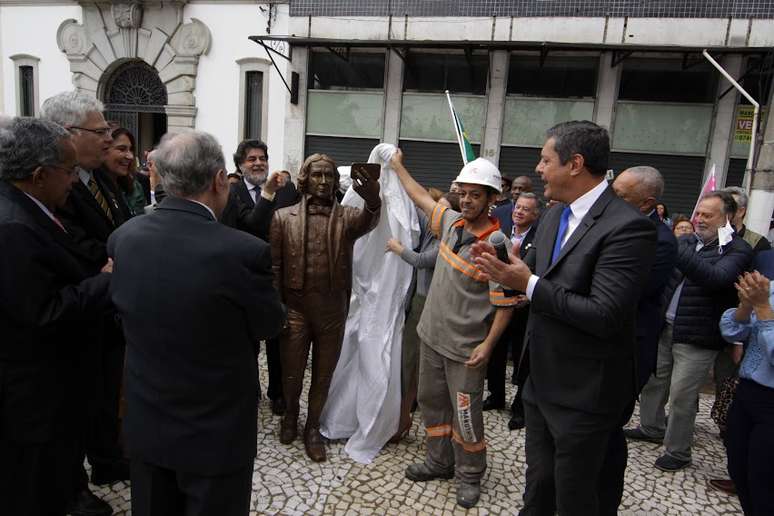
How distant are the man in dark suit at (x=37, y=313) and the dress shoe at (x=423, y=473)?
1.81 m

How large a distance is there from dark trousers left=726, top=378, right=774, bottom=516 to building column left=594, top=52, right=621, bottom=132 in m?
8.78

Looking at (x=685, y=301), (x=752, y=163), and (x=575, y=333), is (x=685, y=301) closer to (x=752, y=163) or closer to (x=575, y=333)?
(x=575, y=333)

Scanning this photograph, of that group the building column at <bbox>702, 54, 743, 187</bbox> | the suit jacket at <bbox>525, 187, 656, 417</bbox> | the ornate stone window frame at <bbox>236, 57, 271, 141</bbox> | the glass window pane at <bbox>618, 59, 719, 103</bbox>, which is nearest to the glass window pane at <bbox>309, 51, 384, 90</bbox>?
the ornate stone window frame at <bbox>236, 57, 271, 141</bbox>

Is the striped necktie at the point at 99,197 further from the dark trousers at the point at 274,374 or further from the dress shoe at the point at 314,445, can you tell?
the dress shoe at the point at 314,445

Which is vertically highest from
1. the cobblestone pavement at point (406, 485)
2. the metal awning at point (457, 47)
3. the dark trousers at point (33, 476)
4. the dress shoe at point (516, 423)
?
the metal awning at point (457, 47)

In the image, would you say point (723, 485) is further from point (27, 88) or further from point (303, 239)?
point (27, 88)

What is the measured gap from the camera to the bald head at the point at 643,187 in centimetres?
262

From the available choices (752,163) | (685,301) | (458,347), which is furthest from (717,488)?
(752,163)

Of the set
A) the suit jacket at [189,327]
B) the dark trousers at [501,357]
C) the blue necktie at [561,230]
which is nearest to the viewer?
the suit jacket at [189,327]

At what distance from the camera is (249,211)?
3.45 m

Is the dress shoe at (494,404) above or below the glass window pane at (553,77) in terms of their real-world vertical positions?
below

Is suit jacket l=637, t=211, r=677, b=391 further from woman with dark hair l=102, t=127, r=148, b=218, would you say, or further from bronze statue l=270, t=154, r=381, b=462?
woman with dark hair l=102, t=127, r=148, b=218

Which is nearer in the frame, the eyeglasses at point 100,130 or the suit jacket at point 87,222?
the suit jacket at point 87,222

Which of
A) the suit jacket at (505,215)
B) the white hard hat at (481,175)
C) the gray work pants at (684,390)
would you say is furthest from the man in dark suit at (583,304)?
the suit jacket at (505,215)
